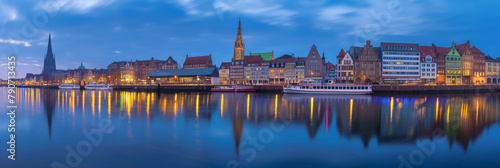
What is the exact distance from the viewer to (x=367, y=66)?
82688mm

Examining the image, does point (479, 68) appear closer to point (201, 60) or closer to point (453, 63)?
point (453, 63)

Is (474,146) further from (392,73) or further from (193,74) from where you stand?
(193,74)

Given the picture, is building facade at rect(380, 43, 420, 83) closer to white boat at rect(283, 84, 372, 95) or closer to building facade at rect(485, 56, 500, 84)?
white boat at rect(283, 84, 372, 95)

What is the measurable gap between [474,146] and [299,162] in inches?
347

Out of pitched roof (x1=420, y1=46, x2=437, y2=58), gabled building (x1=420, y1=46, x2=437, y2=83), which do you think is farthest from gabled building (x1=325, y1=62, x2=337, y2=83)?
pitched roof (x1=420, y1=46, x2=437, y2=58)

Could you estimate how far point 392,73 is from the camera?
277 ft

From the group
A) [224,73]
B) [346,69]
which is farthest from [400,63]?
[224,73]

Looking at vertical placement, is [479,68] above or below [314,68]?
above

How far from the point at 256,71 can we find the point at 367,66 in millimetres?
33128

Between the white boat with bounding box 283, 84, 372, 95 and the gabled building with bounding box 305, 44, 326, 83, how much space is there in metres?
20.6

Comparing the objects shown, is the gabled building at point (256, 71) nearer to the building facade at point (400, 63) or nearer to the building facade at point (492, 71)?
the building facade at point (400, 63)

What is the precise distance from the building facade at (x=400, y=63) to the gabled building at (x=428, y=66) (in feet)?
5.58

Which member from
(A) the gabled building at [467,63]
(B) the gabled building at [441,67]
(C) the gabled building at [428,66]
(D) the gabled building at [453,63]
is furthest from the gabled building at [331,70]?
(A) the gabled building at [467,63]

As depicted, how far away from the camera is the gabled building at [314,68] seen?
89.9 meters
